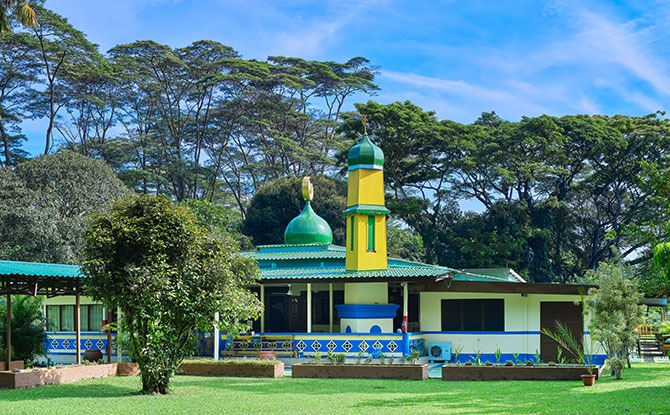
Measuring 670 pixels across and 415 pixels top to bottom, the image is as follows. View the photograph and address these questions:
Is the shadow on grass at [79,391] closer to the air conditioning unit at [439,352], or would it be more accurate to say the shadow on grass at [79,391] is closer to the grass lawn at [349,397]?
the grass lawn at [349,397]

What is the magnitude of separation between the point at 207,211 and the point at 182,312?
27.9 metres

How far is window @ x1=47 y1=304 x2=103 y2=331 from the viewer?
30.6m

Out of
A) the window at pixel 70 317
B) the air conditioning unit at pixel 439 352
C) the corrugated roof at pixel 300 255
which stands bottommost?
the air conditioning unit at pixel 439 352

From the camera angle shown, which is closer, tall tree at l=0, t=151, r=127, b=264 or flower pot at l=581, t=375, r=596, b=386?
flower pot at l=581, t=375, r=596, b=386

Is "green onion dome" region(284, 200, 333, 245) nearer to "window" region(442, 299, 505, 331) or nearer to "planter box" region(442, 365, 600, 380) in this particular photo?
"window" region(442, 299, 505, 331)

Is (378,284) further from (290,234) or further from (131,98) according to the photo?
(131,98)

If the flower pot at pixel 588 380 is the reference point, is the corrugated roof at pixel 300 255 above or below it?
above

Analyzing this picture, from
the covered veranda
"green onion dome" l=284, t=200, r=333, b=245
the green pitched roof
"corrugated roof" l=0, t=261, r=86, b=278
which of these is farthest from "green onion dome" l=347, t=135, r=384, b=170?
"corrugated roof" l=0, t=261, r=86, b=278

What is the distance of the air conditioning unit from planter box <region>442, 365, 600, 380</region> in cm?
590

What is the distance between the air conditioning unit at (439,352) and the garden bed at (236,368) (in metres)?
6.24

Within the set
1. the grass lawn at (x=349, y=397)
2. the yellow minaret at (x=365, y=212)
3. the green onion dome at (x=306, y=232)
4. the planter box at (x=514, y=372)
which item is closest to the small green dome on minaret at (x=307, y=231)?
the green onion dome at (x=306, y=232)

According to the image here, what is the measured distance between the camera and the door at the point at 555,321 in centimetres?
2638

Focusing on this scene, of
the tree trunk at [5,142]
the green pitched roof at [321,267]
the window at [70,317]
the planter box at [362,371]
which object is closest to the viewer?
the planter box at [362,371]

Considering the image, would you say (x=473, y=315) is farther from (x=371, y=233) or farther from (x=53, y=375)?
(x=53, y=375)
